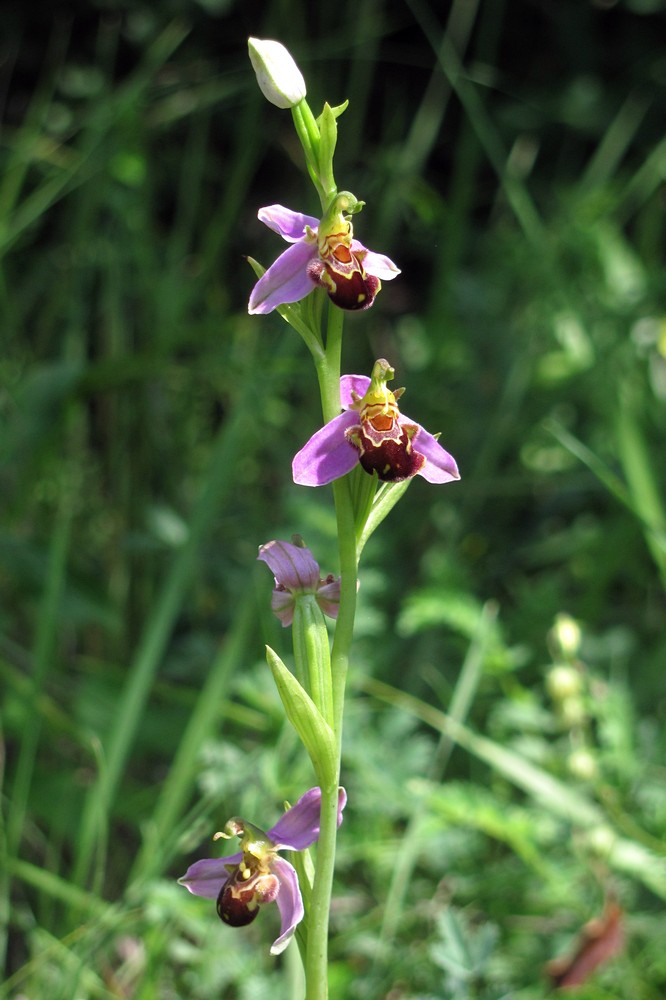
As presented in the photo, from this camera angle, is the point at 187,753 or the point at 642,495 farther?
the point at 642,495

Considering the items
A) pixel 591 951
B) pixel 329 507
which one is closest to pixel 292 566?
pixel 591 951

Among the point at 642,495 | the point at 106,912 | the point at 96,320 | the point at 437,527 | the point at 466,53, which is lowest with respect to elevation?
the point at 106,912

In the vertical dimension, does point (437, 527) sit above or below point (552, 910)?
above

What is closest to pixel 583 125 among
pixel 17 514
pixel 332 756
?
pixel 17 514

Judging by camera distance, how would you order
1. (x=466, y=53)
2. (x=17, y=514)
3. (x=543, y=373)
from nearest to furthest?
1. (x=17, y=514)
2. (x=543, y=373)
3. (x=466, y=53)

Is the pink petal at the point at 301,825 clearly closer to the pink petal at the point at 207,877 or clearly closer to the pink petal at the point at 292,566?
the pink petal at the point at 207,877

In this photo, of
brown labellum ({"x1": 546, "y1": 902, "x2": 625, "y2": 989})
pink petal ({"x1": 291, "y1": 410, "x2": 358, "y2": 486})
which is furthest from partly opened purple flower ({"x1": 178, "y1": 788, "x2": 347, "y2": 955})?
brown labellum ({"x1": 546, "y1": 902, "x2": 625, "y2": 989})

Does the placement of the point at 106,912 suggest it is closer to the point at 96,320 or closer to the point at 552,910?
the point at 552,910
